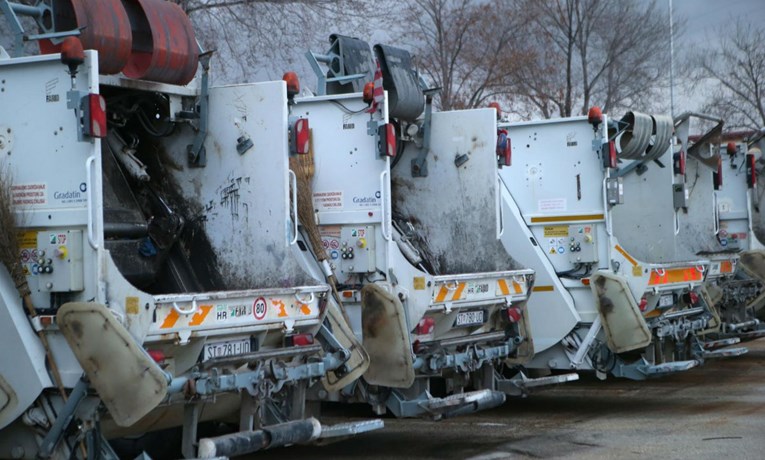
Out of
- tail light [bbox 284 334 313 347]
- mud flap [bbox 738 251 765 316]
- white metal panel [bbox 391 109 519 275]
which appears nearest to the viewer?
tail light [bbox 284 334 313 347]

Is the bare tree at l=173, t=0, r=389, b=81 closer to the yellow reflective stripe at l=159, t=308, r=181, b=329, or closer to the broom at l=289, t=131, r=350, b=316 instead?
the broom at l=289, t=131, r=350, b=316

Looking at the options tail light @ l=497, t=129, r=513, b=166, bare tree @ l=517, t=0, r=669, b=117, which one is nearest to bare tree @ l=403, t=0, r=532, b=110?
bare tree @ l=517, t=0, r=669, b=117

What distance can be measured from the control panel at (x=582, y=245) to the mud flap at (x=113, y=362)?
6.17 m

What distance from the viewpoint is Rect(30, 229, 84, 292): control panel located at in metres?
6.50

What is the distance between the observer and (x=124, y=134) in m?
8.27

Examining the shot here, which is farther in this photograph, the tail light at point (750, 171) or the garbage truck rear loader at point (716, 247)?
the tail light at point (750, 171)

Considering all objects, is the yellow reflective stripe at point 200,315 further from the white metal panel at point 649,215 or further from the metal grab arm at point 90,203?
the white metal panel at point 649,215

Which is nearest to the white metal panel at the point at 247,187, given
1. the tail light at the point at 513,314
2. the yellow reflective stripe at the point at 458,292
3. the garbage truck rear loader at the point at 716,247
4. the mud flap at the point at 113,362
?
the mud flap at the point at 113,362

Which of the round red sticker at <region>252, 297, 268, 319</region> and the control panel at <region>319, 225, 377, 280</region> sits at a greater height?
the control panel at <region>319, 225, 377, 280</region>

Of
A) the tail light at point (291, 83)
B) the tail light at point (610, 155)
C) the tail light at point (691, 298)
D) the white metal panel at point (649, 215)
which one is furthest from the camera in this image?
the white metal panel at point (649, 215)

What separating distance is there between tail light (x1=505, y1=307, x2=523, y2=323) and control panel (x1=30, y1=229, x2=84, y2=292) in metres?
4.60

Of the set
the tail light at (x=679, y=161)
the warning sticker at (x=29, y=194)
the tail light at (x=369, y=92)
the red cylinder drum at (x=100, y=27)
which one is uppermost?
the red cylinder drum at (x=100, y=27)

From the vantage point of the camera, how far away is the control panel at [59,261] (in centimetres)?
650

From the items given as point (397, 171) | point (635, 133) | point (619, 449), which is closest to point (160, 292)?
point (397, 171)
